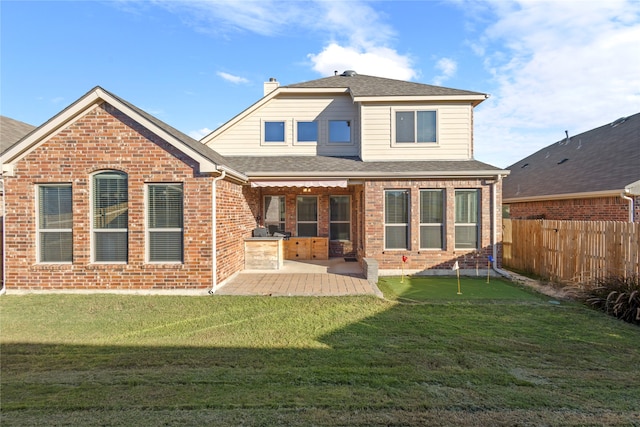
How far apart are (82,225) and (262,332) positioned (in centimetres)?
665

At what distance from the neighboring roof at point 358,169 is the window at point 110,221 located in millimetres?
3968

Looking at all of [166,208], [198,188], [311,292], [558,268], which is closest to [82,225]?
[166,208]

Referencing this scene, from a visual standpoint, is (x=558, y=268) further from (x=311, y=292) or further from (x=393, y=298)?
(x=311, y=292)

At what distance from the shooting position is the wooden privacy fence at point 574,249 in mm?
7684

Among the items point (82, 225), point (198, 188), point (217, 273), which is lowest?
point (217, 273)

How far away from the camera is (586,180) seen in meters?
13.9

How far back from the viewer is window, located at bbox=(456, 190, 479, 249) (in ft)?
37.2

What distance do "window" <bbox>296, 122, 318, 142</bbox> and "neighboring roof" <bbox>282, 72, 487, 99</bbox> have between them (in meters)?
1.73

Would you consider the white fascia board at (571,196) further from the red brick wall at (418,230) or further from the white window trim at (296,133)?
the white window trim at (296,133)

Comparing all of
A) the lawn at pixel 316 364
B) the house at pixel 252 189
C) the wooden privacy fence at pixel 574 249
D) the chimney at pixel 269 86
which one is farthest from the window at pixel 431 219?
the chimney at pixel 269 86

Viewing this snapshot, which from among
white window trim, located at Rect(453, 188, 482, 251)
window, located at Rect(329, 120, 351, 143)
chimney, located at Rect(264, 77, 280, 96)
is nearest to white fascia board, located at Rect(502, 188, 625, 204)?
white window trim, located at Rect(453, 188, 482, 251)

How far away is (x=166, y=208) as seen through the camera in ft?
29.2

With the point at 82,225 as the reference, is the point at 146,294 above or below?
below

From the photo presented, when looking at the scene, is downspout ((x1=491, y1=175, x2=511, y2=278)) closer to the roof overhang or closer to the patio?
the patio
